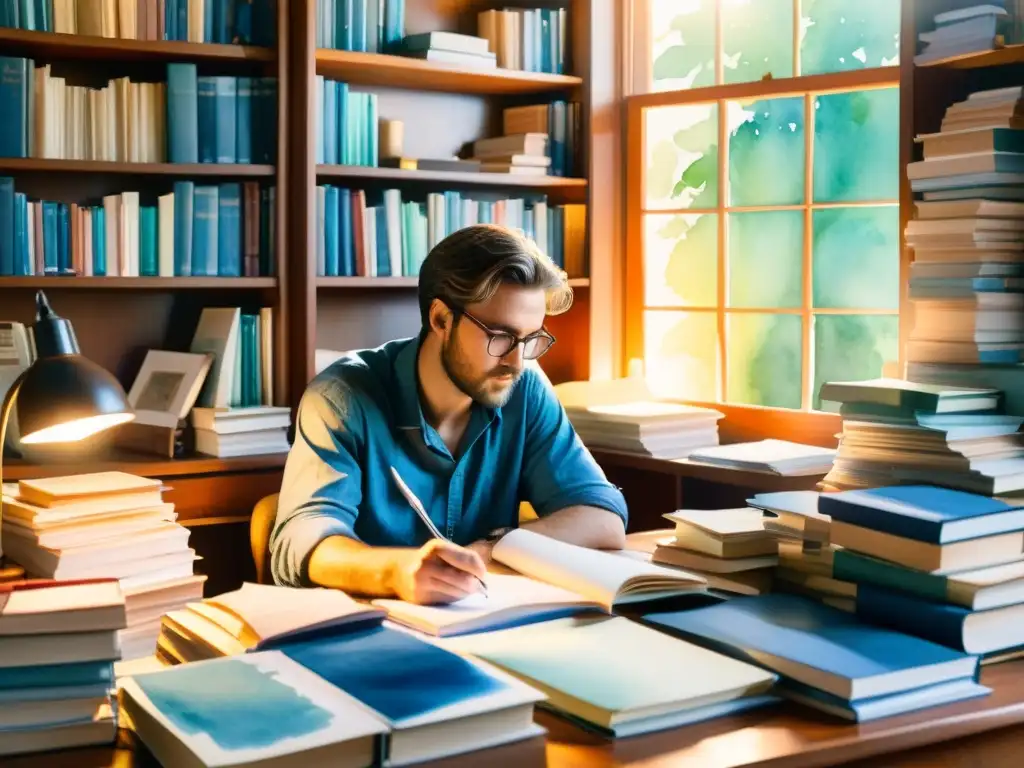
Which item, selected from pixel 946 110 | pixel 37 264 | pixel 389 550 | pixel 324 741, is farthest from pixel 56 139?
pixel 324 741

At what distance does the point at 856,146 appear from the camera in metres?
3.53

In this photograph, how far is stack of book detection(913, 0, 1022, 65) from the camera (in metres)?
2.69

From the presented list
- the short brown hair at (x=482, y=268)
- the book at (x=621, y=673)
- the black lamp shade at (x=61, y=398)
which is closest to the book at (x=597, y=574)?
the book at (x=621, y=673)

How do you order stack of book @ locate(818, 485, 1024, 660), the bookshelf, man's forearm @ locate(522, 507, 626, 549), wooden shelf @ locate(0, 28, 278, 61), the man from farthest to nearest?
the bookshelf → wooden shelf @ locate(0, 28, 278, 61) → man's forearm @ locate(522, 507, 626, 549) → the man → stack of book @ locate(818, 485, 1024, 660)

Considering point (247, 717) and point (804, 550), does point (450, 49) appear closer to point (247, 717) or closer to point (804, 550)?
point (804, 550)

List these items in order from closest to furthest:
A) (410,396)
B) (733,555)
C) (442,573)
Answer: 1. (442,573)
2. (733,555)
3. (410,396)

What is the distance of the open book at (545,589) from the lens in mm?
1661

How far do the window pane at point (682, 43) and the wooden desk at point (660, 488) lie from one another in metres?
1.20

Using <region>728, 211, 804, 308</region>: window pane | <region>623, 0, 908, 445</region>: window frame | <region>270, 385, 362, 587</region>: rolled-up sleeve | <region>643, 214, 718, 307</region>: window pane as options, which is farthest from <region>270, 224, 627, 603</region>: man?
<region>643, 214, 718, 307</region>: window pane

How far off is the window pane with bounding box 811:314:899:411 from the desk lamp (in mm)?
2338

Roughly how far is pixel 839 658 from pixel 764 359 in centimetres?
237

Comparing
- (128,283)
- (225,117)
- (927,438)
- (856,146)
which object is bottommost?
(927,438)

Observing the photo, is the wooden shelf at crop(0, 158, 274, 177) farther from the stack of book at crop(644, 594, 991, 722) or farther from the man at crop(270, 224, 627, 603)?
the stack of book at crop(644, 594, 991, 722)

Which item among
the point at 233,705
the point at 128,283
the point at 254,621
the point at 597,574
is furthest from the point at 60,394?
the point at 128,283
